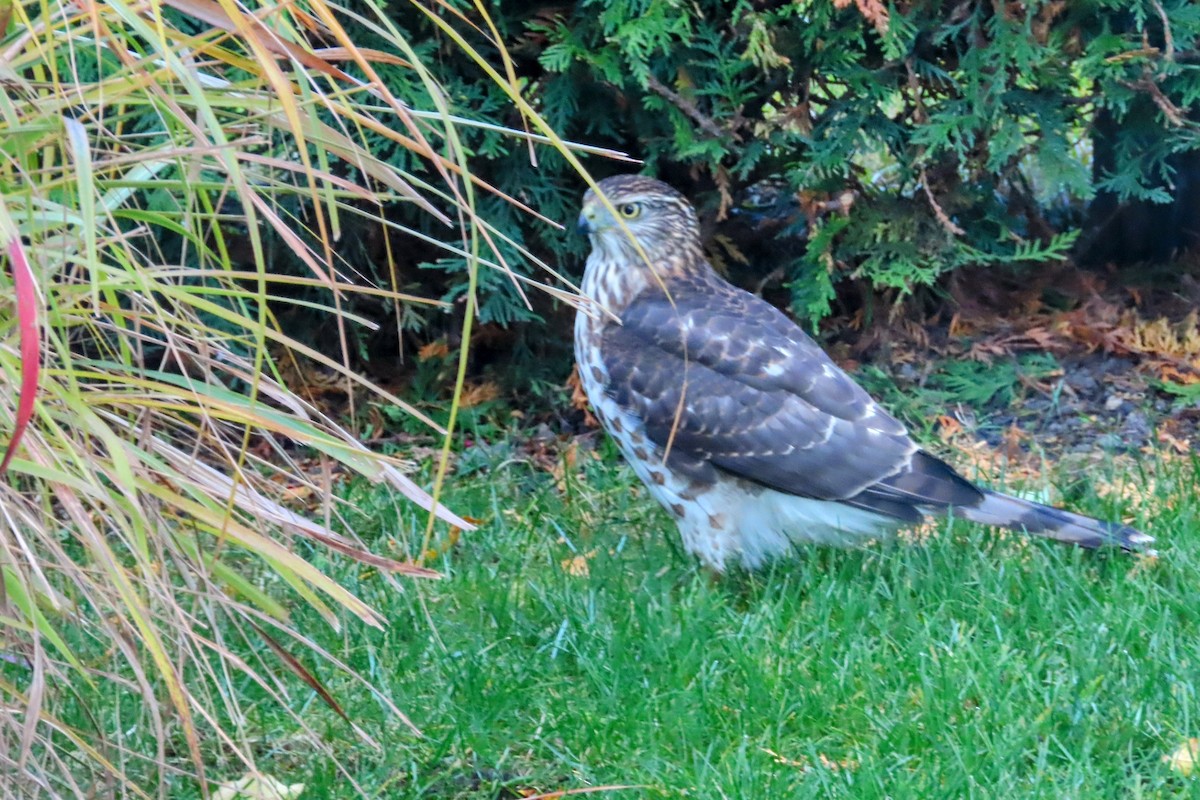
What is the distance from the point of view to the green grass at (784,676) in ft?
8.67

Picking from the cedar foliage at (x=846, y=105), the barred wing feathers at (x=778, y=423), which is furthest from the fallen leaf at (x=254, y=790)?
the cedar foliage at (x=846, y=105)

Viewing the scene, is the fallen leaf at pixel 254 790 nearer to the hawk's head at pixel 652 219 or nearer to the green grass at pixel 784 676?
the green grass at pixel 784 676

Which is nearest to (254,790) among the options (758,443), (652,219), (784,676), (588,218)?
(784,676)

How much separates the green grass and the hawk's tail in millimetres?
60

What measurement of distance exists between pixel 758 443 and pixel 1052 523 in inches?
31.3

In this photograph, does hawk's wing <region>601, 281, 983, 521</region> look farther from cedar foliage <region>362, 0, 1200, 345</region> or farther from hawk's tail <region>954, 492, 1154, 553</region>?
cedar foliage <region>362, 0, 1200, 345</region>

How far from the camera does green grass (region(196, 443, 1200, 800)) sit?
8.67ft

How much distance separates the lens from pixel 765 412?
3752 millimetres

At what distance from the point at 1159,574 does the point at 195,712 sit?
2372mm

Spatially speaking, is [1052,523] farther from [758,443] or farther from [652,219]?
[652,219]

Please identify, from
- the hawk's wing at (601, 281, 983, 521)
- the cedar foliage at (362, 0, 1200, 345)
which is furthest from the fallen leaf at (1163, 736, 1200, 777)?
the cedar foliage at (362, 0, 1200, 345)

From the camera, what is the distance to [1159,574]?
3.44 meters

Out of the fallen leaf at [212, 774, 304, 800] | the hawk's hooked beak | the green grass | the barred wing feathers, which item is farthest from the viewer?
the hawk's hooked beak

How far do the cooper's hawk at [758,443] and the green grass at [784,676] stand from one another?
0.10 meters
